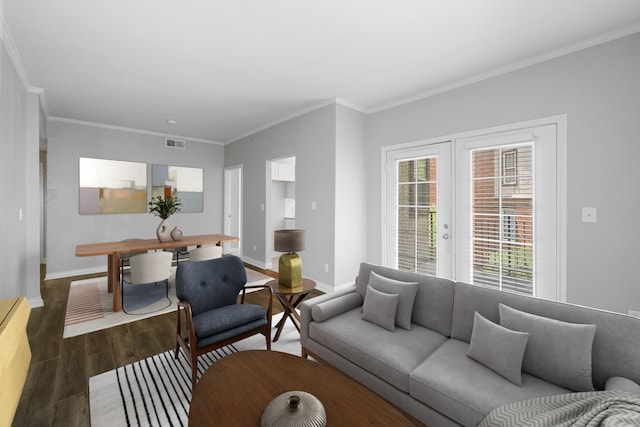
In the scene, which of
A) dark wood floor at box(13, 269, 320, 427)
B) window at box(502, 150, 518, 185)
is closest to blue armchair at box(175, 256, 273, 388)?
dark wood floor at box(13, 269, 320, 427)

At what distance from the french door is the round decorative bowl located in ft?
9.32

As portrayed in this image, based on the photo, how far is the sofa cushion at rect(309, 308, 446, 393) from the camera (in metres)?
1.72

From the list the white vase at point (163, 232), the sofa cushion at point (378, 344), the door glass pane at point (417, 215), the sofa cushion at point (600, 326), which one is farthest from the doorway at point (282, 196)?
the sofa cushion at point (600, 326)

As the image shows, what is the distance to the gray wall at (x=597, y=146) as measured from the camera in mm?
2467

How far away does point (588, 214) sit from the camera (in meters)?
2.67

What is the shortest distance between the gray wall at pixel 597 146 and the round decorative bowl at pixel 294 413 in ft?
9.48

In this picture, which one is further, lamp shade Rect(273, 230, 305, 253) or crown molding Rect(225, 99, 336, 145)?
crown molding Rect(225, 99, 336, 145)

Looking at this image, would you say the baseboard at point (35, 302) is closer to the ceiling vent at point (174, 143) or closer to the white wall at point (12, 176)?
the white wall at point (12, 176)

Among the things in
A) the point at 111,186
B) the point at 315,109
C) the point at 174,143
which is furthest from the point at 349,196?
the point at 111,186

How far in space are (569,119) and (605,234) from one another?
1111mm

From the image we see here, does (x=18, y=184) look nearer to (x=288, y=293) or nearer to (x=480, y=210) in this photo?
(x=288, y=293)

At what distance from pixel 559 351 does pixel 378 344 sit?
3.11 ft

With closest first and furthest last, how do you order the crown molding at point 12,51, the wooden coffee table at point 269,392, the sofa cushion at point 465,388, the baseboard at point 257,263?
the wooden coffee table at point 269,392
the sofa cushion at point 465,388
the crown molding at point 12,51
the baseboard at point 257,263

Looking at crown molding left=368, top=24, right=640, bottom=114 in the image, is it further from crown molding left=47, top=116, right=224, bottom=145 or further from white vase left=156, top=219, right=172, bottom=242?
crown molding left=47, top=116, right=224, bottom=145
